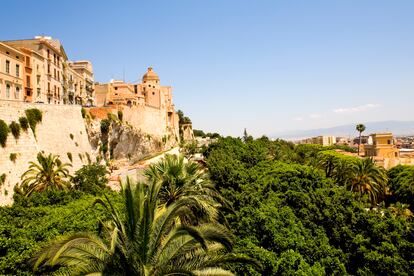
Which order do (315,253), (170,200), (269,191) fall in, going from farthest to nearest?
1. (269,191)
2. (170,200)
3. (315,253)

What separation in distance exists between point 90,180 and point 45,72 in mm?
22915

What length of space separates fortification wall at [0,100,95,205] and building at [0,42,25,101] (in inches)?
213

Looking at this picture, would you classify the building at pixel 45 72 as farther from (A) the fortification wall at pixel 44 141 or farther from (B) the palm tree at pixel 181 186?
(B) the palm tree at pixel 181 186

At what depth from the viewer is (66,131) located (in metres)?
32.3

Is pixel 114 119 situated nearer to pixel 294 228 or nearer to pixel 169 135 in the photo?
pixel 169 135

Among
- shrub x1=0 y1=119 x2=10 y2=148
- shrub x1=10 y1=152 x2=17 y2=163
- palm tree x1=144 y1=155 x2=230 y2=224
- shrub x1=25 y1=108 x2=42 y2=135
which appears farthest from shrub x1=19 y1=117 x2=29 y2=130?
palm tree x1=144 y1=155 x2=230 y2=224

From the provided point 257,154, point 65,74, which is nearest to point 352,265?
point 257,154

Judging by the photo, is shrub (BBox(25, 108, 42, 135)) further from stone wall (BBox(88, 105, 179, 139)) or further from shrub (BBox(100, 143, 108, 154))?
shrub (BBox(100, 143, 108, 154))

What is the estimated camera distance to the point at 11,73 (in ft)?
108

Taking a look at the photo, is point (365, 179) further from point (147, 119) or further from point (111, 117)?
point (147, 119)

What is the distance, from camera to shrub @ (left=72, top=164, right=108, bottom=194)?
78.7 feet

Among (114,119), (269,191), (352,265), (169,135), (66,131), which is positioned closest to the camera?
(352,265)

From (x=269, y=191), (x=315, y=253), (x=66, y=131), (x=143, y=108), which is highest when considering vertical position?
(x=143, y=108)

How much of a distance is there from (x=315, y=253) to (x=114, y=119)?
39.3 meters
